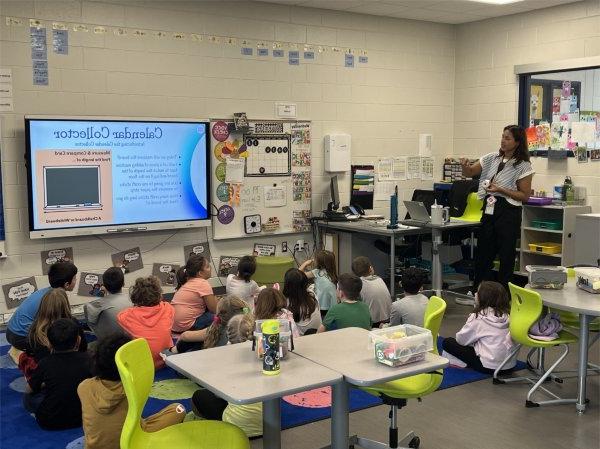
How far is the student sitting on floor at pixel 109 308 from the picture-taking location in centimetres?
461

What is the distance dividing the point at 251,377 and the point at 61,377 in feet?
4.63

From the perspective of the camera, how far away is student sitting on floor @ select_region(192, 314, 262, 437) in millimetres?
3439

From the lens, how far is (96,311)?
183 inches

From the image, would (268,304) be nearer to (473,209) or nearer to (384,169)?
(473,209)

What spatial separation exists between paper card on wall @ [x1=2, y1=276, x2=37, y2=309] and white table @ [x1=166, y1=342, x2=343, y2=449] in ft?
11.9

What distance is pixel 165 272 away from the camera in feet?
22.1

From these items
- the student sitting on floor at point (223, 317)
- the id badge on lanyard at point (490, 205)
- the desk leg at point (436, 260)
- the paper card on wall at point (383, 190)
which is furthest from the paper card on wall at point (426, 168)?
the student sitting on floor at point (223, 317)

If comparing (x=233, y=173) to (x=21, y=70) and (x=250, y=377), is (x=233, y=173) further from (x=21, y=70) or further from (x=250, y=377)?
(x=250, y=377)

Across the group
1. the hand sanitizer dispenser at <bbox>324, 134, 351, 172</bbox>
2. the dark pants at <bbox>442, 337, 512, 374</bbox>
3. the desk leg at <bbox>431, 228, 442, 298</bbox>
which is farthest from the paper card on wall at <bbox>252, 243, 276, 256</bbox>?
the dark pants at <bbox>442, 337, 512, 374</bbox>

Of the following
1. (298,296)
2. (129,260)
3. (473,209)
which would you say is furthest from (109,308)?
(473,209)

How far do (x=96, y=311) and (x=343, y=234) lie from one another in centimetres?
349

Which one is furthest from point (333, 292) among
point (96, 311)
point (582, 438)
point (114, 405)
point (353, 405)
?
point (114, 405)

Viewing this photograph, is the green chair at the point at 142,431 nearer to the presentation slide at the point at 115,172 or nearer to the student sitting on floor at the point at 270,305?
the student sitting on floor at the point at 270,305

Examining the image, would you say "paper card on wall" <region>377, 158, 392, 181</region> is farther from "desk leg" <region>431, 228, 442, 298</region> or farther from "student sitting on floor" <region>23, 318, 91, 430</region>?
"student sitting on floor" <region>23, 318, 91, 430</region>
